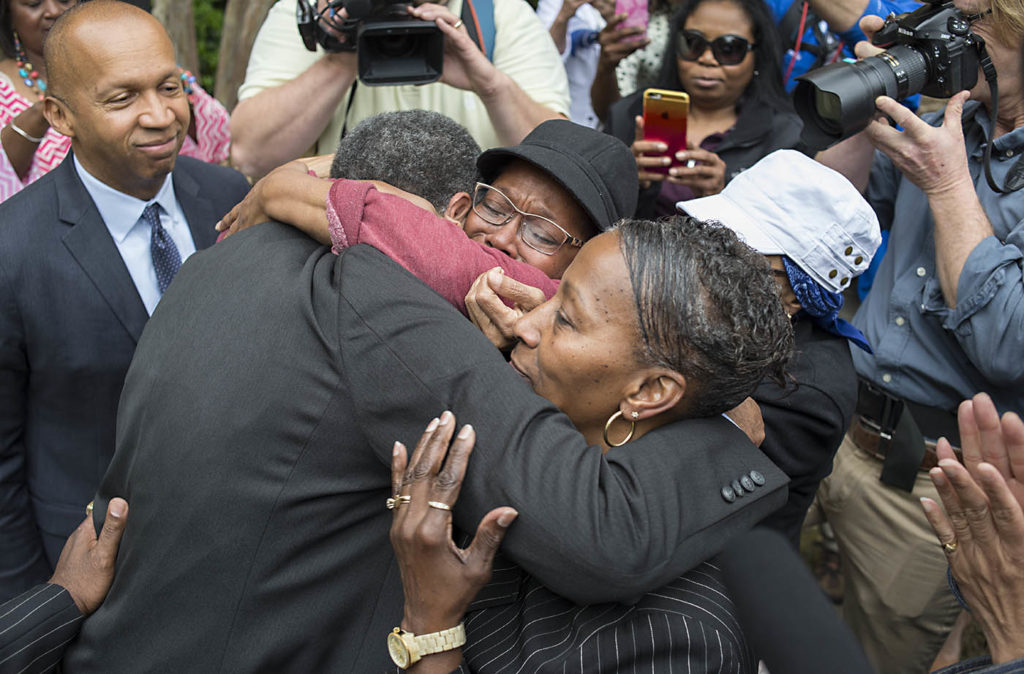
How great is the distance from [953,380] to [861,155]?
839mm

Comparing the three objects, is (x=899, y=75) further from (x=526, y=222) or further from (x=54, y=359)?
(x=54, y=359)

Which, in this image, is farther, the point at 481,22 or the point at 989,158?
the point at 481,22

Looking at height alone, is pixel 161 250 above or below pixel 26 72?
below

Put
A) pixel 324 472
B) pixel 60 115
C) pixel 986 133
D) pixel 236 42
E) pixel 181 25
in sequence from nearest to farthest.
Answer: pixel 324 472, pixel 60 115, pixel 986 133, pixel 236 42, pixel 181 25

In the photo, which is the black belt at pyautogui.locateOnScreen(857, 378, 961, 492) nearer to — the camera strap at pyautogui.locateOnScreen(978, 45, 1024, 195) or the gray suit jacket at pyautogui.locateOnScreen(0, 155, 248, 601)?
the camera strap at pyautogui.locateOnScreen(978, 45, 1024, 195)

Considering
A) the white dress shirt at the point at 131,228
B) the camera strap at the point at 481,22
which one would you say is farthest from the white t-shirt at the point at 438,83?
the white dress shirt at the point at 131,228

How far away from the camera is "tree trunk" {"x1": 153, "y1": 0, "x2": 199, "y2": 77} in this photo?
582cm

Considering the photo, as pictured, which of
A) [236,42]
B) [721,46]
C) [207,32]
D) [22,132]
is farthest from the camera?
[207,32]

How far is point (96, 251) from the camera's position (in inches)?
104

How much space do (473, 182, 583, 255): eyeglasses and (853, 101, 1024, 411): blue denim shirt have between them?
119cm

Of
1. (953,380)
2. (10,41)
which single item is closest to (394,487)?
(953,380)

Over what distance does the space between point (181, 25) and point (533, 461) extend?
213 inches

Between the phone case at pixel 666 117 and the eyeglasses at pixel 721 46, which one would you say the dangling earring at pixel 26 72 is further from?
the eyeglasses at pixel 721 46

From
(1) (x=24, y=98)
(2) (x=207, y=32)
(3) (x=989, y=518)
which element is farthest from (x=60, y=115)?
(2) (x=207, y=32)
